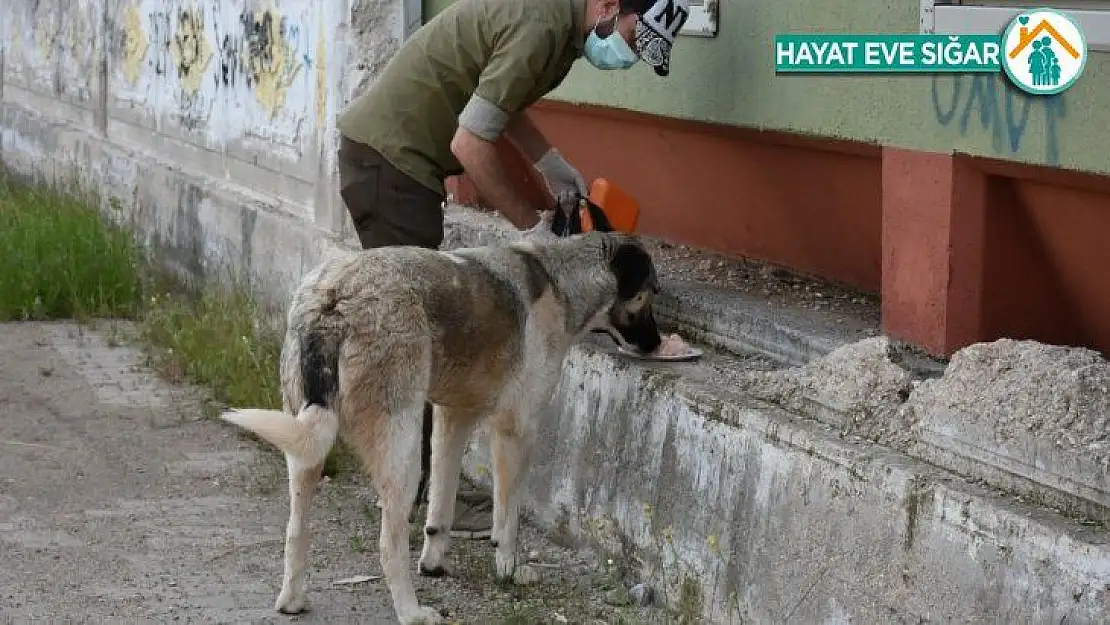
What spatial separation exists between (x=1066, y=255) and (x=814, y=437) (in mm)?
1025

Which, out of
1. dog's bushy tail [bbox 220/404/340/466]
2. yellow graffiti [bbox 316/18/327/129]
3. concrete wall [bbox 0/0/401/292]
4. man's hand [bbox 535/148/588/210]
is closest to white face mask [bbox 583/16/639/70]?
man's hand [bbox 535/148/588/210]

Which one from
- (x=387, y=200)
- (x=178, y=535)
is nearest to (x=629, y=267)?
(x=387, y=200)

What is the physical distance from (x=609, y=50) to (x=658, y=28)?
0.20 m

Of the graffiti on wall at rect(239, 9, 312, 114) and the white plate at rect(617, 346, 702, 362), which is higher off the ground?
the graffiti on wall at rect(239, 9, 312, 114)

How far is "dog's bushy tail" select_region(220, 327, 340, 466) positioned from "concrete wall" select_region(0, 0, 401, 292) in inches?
148

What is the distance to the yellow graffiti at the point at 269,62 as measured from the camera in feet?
32.1

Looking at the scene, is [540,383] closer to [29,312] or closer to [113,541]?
[113,541]

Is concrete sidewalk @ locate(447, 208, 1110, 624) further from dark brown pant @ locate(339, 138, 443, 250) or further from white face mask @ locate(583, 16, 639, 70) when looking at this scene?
white face mask @ locate(583, 16, 639, 70)

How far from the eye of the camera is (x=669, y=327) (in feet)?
21.2

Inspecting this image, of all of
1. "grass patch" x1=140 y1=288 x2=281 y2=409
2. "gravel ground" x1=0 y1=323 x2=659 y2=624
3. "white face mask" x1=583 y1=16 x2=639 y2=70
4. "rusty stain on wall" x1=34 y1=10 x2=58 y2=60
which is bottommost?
"gravel ground" x1=0 y1=323 x2=659 y2=624

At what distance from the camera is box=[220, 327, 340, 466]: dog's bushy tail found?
471cm

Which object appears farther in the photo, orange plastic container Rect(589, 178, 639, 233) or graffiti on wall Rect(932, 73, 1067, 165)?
orange plastic container Rect(589, 178, 639, 233)

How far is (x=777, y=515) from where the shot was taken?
490 cm

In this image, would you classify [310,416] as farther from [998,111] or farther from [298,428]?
[998,111]
